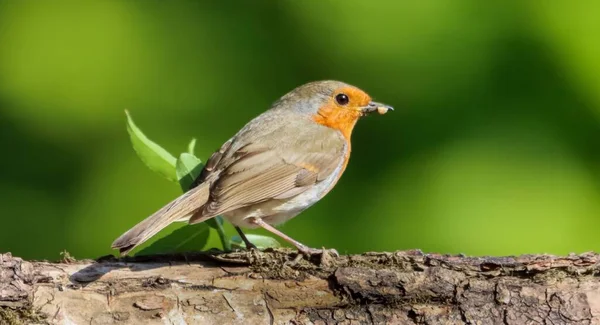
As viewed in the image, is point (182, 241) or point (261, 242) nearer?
point (182, 241)

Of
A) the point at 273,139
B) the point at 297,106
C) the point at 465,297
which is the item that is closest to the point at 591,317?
the point at 465,297

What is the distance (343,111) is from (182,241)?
146 centimetres

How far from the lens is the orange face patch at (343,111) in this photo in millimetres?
4480

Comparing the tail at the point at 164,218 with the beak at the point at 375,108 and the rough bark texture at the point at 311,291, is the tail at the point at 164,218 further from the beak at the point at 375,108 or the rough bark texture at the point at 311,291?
the beak at the point at 375,108

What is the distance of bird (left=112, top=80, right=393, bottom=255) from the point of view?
3.50 meters

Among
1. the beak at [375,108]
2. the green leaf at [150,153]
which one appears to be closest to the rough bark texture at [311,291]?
the green leaf at [150,153]

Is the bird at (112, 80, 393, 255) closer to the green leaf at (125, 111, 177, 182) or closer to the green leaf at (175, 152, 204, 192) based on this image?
the green leaf at (175, 152, 204, 192)

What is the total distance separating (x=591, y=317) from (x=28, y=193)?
3382mm

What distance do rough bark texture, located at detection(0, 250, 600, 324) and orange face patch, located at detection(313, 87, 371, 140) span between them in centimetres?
145

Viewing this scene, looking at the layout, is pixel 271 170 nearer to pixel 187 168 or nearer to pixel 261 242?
pixel 261 242

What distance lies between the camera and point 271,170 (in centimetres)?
393

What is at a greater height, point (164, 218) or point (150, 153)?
point (150, 153)

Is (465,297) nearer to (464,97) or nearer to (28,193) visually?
(464,97)

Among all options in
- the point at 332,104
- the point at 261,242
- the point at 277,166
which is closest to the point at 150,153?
the point at 261,242
